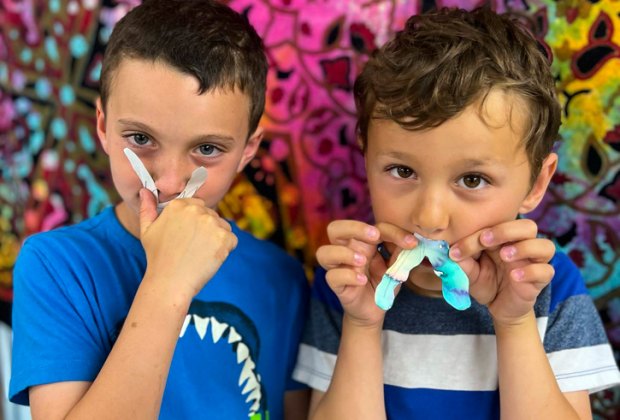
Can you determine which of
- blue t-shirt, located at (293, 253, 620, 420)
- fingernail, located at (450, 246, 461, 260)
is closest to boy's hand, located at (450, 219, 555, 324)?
fingernail, located at (450, 246, 461, 260)

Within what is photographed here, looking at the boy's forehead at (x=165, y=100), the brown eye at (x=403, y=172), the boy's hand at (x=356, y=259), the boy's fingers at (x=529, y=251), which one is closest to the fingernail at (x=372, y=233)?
the boy's hand at (x=356, y=259)

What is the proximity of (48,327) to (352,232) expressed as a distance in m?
0.52

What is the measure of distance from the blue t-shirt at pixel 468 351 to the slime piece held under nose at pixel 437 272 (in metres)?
0.15

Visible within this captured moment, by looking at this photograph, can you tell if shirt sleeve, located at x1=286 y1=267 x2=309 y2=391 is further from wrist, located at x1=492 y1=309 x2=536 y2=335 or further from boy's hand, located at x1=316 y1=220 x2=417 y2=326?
wrist, located at x1=492 y1=309 x2=536 y2=335

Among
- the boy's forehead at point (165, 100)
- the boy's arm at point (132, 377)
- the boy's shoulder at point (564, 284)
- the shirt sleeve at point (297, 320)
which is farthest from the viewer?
the shirt sleeve at point (297, 320)

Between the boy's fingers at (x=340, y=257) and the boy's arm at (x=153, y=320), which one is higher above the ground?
the boy's fingers at (x=340, y=257)

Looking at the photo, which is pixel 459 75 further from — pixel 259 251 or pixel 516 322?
pixel 259 251

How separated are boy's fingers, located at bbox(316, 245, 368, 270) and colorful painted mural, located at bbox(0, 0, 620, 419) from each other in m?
0.39

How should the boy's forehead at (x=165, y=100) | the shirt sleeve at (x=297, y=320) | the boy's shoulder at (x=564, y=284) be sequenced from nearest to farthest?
the boy's forehead at (x=165, y=100)
the boy's shoulder at (x=564, y=284)
the shirt sleeve at (x=297, y=320)

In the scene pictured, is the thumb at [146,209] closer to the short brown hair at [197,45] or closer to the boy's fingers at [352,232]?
the short brown hair at [197,45]

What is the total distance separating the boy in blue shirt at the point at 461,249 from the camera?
112cm

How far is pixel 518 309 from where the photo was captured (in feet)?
3.82

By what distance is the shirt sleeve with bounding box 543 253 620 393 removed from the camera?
1.23 m

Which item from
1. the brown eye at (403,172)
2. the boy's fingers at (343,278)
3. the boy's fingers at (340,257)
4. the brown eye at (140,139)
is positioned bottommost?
the boy's fingers at (343,278)
